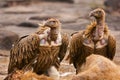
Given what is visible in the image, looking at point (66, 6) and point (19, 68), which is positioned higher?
point (19, 68)

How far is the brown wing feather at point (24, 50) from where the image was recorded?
11.1 m

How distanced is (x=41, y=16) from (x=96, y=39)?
15246mm

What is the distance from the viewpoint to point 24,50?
11.2m

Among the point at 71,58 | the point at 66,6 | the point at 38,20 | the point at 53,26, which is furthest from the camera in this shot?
the point at 66,6

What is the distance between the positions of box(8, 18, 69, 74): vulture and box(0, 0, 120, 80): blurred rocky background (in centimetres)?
286

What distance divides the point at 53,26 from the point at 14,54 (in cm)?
95

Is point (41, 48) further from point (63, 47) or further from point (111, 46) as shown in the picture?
point (111, 46)

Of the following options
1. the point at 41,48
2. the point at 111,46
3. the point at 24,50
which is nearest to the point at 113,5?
the point at 111,46

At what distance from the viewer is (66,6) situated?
108 feet

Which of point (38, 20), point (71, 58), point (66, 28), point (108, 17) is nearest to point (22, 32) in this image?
point (66, 28)

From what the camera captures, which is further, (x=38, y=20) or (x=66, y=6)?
(x=66, y=6)

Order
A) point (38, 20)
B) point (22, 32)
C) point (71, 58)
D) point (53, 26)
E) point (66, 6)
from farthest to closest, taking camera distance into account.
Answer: point (66, 6)
point (38, 20)
point (22, 32)
point (71, 58)
point (53, 26)

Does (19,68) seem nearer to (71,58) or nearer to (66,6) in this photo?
(71,58)

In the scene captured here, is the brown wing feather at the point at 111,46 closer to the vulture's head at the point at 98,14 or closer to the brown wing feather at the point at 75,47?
the vulture's head at the point at 98,14
